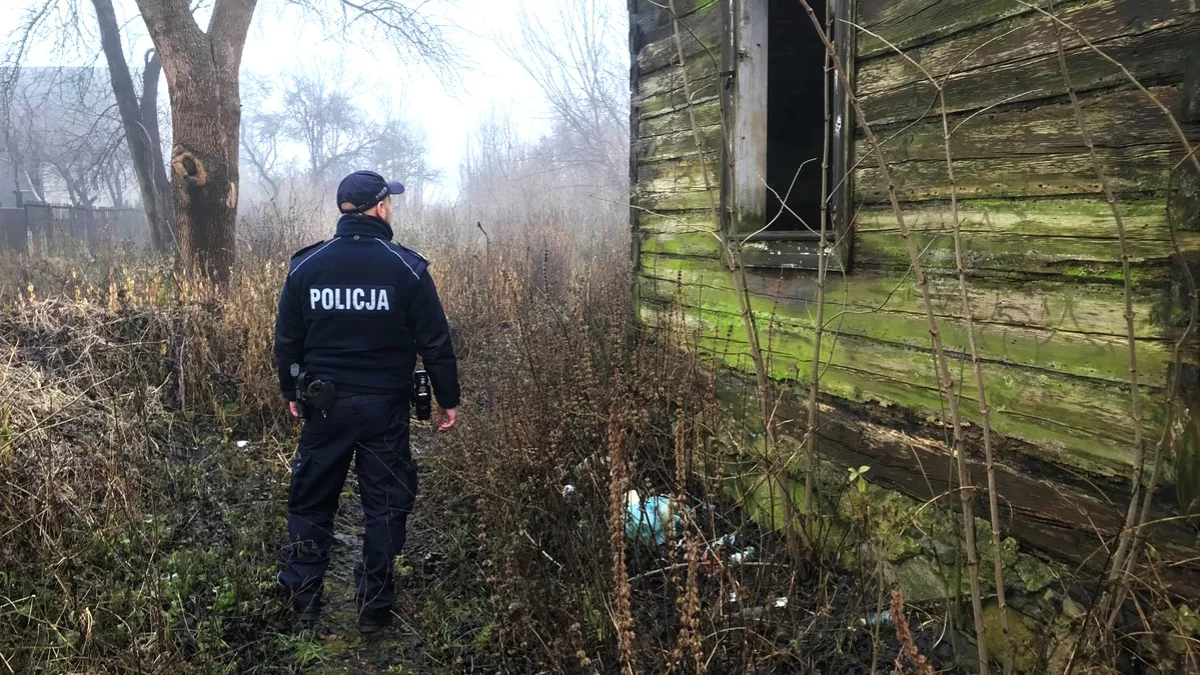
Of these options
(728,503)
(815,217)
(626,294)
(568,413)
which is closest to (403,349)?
(568,413)

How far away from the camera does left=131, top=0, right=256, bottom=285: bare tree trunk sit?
8078 millimetres

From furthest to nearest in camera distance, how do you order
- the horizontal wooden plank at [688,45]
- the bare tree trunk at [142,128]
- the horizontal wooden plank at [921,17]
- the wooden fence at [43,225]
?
the wooden fence at [43,225] < the bare tree trunk at [142,128] < the horizontal wooden plank at [688,45] < the horizontal wooden plank at [921,17]

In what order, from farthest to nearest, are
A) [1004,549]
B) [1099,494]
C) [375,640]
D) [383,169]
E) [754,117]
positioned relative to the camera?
[383,169] < [754,117] < [375,640] < [1004,549] < [1099,494]

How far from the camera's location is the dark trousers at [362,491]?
3.12 meters

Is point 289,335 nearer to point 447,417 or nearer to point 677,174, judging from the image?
point 447,417

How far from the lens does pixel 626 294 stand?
7273mm

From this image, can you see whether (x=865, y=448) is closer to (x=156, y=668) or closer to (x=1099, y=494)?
(x=1099, y=494)

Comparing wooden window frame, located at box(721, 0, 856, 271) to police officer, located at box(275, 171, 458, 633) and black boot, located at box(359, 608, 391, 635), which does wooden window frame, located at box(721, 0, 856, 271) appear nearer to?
police officer, located at box(275, 171, 458, 633)

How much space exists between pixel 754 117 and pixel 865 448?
68.0 inches

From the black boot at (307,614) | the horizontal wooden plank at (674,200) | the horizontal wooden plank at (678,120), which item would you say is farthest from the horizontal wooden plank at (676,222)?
the black boot at (307,614)

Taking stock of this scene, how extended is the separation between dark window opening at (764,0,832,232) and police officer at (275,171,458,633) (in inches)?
91.5

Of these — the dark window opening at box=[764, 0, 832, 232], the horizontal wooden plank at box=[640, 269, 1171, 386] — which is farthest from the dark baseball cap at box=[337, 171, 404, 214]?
the dark window opening at box=[764, 0, 832, 232]

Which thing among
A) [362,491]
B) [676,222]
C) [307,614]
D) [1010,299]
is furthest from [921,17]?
[307,614]

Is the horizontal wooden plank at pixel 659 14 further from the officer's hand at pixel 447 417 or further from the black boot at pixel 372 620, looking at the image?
the black boot at pixel 372 620
